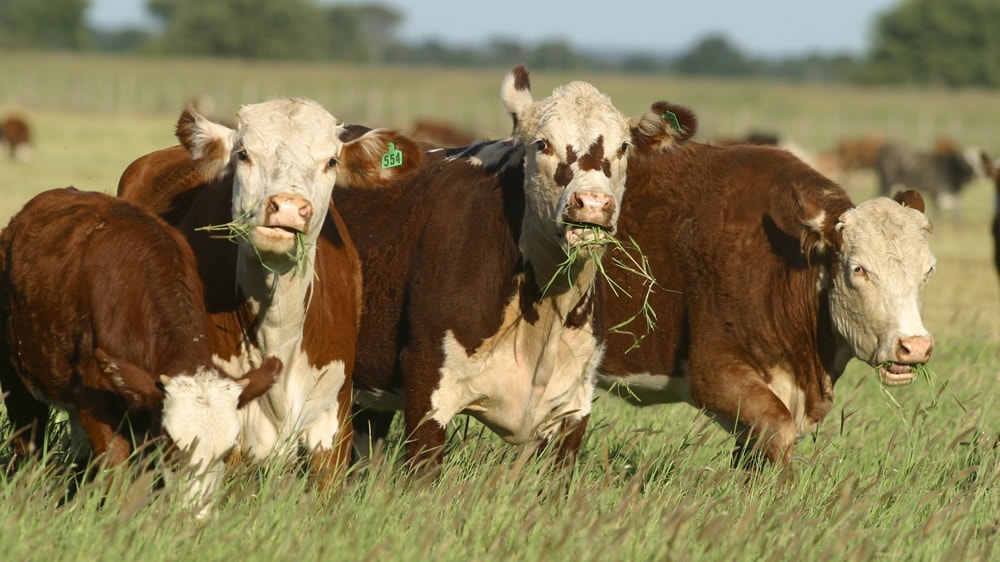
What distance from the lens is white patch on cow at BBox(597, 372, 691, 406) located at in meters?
7.55

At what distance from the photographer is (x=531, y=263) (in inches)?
257

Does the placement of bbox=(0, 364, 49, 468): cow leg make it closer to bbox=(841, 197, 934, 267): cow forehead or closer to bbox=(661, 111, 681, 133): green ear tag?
bbox=(661, 111, 681, 133): green ear tag

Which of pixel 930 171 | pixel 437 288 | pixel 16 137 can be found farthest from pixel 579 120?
pixel 16 137

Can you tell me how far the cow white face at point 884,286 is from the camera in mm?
6676

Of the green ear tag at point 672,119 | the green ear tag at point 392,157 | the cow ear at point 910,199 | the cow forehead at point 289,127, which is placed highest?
the green ear tag at point 672,119

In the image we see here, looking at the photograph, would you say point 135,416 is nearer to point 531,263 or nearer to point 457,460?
point 457,460

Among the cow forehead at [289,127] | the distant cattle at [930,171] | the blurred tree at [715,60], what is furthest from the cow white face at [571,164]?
the blurred tree at [715,60]

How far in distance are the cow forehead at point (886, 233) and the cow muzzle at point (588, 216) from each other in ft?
Result: 4.91

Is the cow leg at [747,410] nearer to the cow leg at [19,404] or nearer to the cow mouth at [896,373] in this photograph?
the cow mouth at [896,373]

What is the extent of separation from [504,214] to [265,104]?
123cm

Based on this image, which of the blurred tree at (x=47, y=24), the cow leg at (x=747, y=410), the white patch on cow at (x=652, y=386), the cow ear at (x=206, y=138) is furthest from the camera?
the blurred tree at (x=47, y=24)

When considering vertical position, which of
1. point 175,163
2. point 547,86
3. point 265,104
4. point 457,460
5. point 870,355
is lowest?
point 547,86

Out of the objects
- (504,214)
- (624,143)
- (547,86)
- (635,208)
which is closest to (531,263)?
(504,214)

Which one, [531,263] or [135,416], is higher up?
[531,263]
